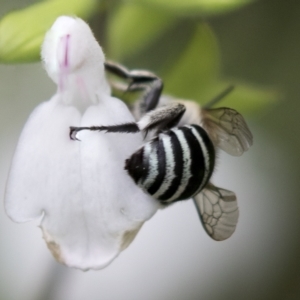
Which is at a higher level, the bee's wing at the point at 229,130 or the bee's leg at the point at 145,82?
the bee's leg at the point at 145,82

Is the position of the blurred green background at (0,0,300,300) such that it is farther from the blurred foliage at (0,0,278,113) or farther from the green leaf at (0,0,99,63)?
the green leaf at (0,0,99,63)

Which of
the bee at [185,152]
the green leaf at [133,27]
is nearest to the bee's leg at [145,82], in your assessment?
the bee at [185,152]

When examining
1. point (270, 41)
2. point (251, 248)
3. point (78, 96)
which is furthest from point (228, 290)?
point (78, 96)

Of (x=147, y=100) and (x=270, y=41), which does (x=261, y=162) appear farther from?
(x=147, y=100)

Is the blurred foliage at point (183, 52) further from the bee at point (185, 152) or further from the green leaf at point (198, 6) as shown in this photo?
the bee at point (185, 152)

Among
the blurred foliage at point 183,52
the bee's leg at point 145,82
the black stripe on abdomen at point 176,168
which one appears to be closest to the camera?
the black stripe on abdomen at point 176,168

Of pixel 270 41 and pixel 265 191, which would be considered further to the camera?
pixel 270 41
